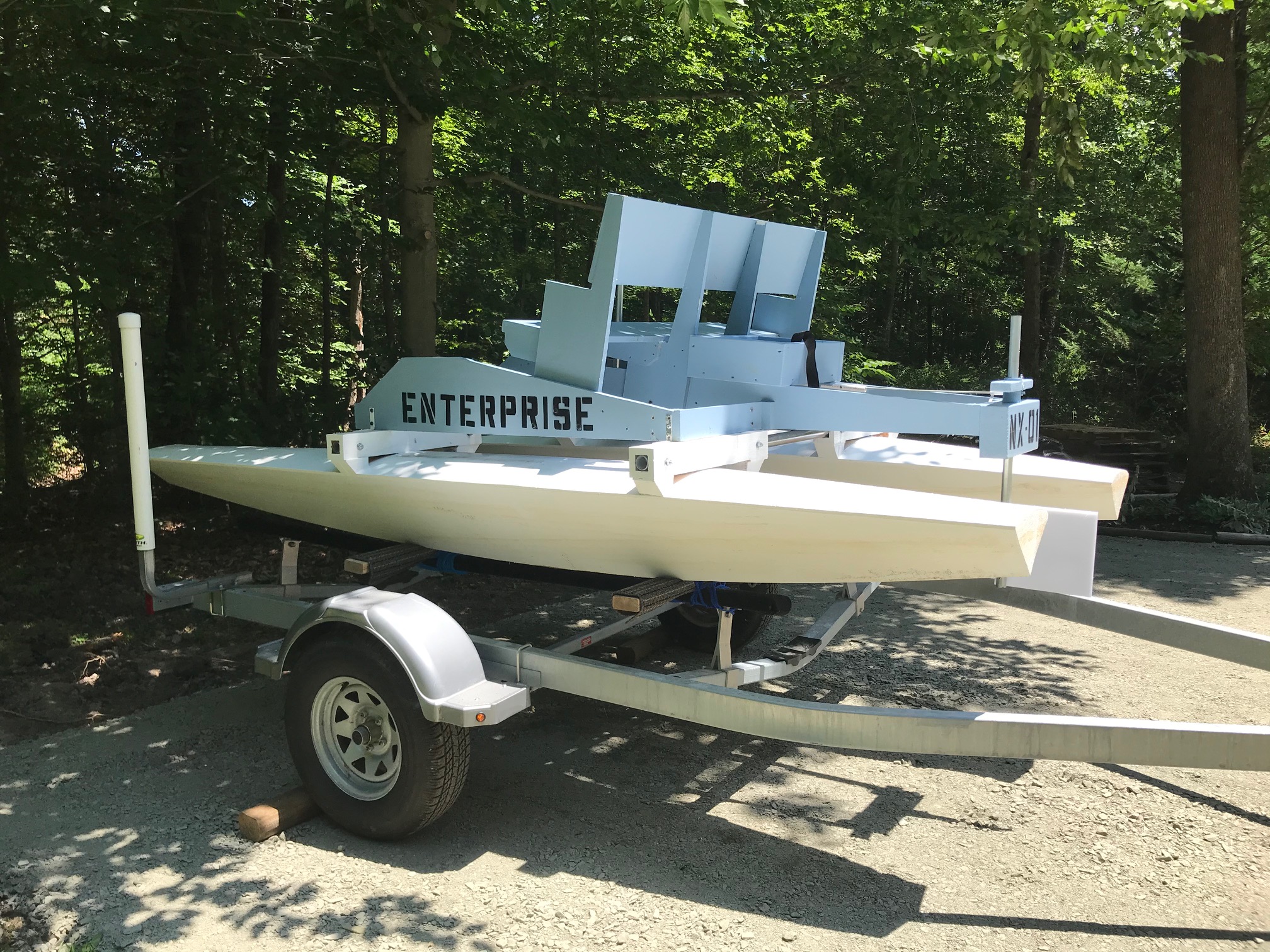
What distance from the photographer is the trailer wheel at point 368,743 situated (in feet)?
11.6

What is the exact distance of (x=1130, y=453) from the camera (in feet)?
39.9

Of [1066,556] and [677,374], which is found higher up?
[677,374]

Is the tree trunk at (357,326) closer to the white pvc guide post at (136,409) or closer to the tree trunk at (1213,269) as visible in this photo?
the white pvc guide post at (136,409)

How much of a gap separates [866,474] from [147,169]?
25.0ft

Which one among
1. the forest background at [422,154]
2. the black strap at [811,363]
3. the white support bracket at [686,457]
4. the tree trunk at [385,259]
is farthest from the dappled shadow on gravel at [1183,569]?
the tree trunk at [385,259]

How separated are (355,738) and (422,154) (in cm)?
485

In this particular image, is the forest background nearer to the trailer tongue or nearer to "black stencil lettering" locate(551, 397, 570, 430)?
the trailer tongue

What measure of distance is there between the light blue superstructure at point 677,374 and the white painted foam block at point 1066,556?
0.33 m

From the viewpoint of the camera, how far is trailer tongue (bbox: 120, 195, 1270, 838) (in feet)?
10.7

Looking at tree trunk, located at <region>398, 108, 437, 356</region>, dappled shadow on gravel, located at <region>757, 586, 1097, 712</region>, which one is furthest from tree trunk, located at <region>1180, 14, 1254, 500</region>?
tree trunk, located at <region>398, 108, 437, 356</region>

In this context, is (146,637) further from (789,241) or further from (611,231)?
(789,241)

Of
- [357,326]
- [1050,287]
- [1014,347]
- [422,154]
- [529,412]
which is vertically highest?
[1050,287]

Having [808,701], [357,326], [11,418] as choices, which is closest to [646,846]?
[808,701]

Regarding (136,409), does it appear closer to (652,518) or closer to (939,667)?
(652,518)
